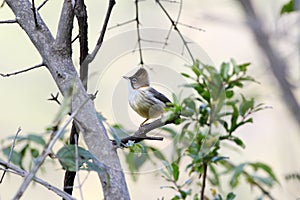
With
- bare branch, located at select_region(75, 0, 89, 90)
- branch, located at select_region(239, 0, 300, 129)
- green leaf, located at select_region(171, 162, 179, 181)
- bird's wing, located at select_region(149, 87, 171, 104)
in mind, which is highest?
branch, located at select_region(239, 0, 300, 129)

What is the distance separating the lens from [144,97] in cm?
85

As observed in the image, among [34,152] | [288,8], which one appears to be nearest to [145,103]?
[34,152]

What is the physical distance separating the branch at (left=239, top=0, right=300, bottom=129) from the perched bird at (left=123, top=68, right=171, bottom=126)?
271mm

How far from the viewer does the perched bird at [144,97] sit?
2.77ft

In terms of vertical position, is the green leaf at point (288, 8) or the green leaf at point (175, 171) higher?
the green leaf at point (288, 8)

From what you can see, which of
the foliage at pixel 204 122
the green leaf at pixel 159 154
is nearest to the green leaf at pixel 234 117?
the foliage at pixel 204 122

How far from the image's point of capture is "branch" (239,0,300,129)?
1.03m

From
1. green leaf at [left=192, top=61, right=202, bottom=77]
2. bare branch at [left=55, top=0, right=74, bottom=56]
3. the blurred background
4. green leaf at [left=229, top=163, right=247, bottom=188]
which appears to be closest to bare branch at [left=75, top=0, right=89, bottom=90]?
bare branch at [left=55, top=0, right=74, bottom=56]

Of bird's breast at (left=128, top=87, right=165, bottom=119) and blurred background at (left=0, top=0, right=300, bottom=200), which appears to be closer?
bird's breast at (left=128, top=87, right=165, bottom=119)

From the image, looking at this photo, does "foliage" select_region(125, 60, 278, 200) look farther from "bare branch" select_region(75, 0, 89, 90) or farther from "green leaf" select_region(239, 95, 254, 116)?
"bare branch" select_region(75, 0, 89, 90)

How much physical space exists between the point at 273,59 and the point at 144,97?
33cm

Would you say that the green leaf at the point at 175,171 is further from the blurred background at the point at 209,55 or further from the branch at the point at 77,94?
the blurred background at the point at 209,55

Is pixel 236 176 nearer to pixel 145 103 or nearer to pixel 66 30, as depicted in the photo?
pixel 145 103

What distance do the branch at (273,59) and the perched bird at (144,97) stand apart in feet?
0.89
